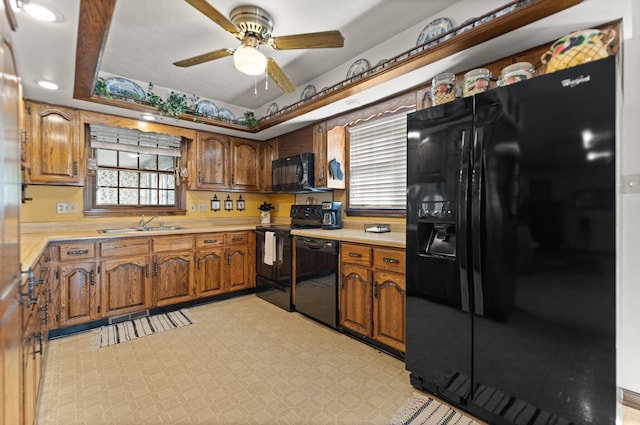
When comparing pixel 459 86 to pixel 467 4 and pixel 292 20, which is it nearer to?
pixel 467 4

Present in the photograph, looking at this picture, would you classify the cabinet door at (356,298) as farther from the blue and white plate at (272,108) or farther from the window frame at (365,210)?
the blue and white plate at (272,108)

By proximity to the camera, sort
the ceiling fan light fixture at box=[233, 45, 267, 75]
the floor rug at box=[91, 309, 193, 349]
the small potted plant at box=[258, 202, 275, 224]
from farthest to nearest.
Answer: the small potted plant at box=[258, 202, 275, 224] → the floor rug at box=[91, 309, 193, 349] → the ceiling fan light fixture at box=[233, 45, 267, 75]

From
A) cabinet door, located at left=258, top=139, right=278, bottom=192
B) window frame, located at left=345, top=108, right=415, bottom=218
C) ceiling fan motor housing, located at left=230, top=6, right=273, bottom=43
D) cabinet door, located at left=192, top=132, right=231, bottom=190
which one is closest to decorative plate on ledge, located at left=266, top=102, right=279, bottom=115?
cabinet door, located at left=258, top=139, right=278, bottom=192

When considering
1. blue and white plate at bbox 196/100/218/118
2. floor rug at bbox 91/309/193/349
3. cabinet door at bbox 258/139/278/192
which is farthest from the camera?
cabinet door at bbox 258/139/278/192

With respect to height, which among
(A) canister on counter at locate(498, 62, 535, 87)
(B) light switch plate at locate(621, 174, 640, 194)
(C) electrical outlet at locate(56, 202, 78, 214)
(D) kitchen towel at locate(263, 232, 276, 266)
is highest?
(A) canister on counter at locate(498, 62, 535, 87)

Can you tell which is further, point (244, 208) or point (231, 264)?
point (244, 208)

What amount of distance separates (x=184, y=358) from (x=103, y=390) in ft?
1.75

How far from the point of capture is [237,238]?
388cm

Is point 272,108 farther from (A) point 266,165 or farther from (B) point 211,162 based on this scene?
(B) point 211,162

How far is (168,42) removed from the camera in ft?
8.47

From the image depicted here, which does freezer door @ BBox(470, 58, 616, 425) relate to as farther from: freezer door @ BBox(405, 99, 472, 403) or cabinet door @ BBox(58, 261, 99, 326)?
cabinet door @ BBox(58, 261, 99, 326)

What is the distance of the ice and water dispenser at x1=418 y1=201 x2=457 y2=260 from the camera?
1.82 meters

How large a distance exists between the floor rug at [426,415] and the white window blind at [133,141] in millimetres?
3653

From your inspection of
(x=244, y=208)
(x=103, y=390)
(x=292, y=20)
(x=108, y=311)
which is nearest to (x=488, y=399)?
(x=103, y=390)
